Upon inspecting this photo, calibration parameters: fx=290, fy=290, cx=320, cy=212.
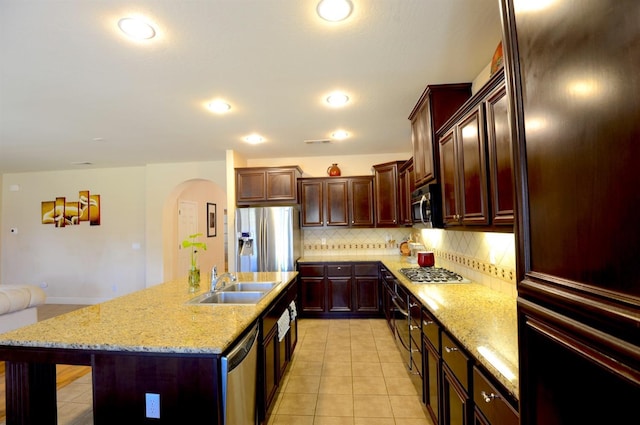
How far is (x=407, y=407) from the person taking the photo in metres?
2.20

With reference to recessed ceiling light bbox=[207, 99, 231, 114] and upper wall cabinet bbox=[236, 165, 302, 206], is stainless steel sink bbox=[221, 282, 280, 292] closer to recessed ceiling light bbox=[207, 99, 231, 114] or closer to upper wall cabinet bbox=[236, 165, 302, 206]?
recessed ceiling light bbox=[207, 99, 231, 114]

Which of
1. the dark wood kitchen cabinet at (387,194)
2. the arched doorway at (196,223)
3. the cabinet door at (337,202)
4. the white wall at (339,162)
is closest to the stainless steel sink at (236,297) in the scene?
the cabinet door at (337,202)

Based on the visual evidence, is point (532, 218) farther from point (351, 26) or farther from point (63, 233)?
point (63, 233)

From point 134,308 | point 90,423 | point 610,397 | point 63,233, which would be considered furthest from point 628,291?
point 63,233

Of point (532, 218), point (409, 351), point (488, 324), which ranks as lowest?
point (409, 351)

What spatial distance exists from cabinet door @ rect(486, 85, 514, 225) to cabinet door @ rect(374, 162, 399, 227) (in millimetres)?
2718

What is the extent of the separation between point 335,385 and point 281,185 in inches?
111

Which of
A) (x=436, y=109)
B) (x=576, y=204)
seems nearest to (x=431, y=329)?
(x=576, y=204)

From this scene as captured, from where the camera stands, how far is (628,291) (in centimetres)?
47

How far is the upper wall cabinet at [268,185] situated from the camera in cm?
445

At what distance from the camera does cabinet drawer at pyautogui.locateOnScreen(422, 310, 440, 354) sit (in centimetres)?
169

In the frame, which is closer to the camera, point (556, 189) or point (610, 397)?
point (610, 397)

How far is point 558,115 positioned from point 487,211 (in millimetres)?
1181

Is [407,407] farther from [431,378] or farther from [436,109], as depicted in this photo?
[436,109]
